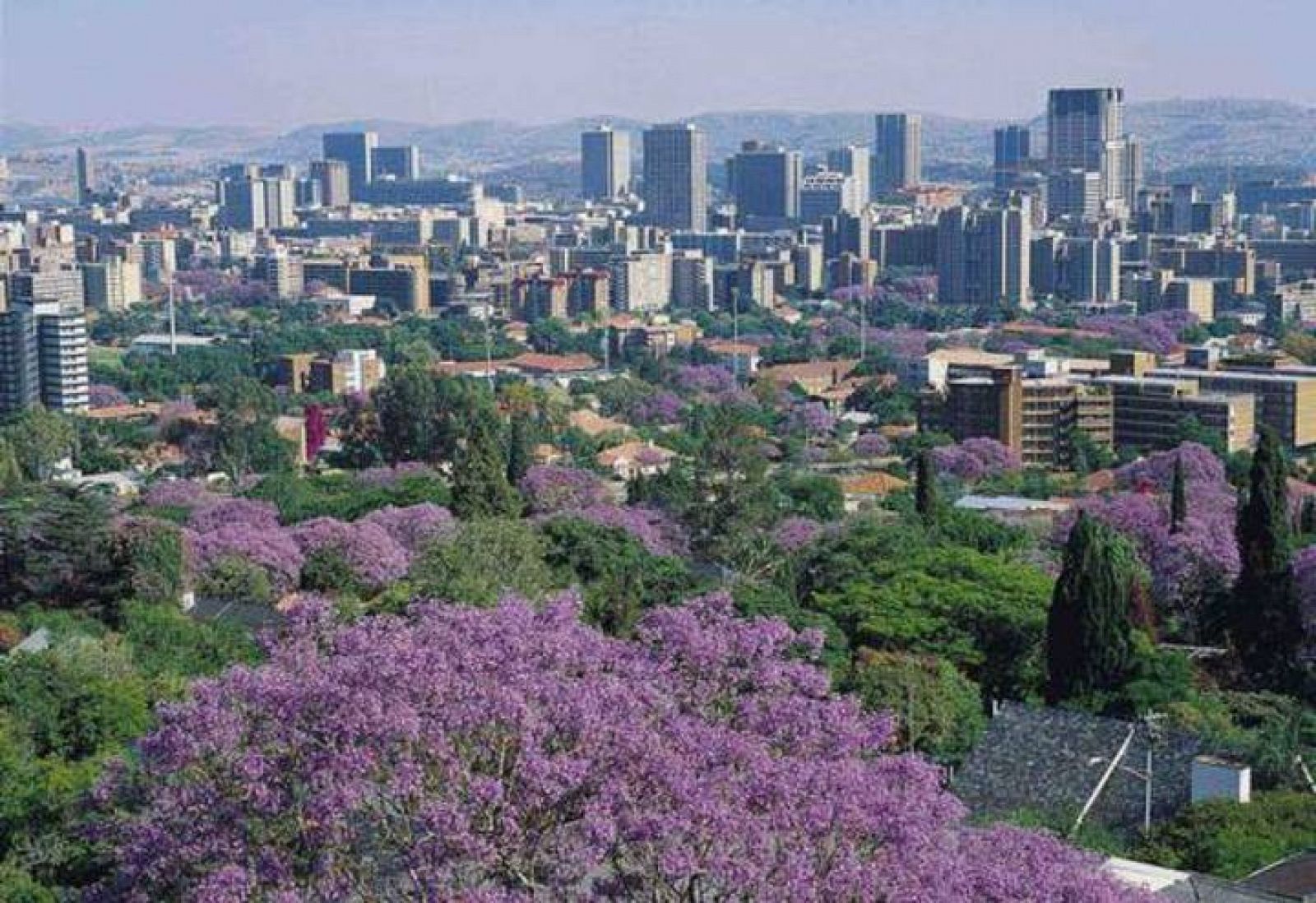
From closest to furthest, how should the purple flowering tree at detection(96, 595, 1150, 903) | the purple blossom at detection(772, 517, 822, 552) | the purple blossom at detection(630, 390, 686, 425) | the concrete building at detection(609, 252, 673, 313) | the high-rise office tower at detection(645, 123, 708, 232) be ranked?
the purple flowering tree at detection(96, 595, 1150, 903) < the purple blossom at detection(772, 517, 822, 552) < the purple blossom at detection(630, 390, 686, 425) < the concrete building at detection(609, 252, 673, 313) < the high-rise office tower at detection(645, 123, 708, 232)

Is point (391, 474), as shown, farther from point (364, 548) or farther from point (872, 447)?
point (872, 447)

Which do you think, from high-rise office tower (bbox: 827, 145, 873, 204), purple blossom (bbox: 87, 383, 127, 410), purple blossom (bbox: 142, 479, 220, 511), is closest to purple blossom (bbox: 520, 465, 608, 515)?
purple blossom (bbox: 142, 479, 220, 511)

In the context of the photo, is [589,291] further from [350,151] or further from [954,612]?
[350,151]

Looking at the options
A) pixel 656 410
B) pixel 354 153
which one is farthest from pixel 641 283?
pixel 354 153

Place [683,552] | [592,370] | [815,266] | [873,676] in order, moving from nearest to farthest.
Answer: [873,676] < [683,552] < [592,370] < [815,266]

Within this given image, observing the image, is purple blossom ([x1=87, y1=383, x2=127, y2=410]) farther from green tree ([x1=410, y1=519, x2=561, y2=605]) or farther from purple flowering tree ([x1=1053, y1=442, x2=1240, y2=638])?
green tree ([x1=410, y1=519, x2=561, y2=605])

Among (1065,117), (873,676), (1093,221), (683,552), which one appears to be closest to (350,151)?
(1065,117)
